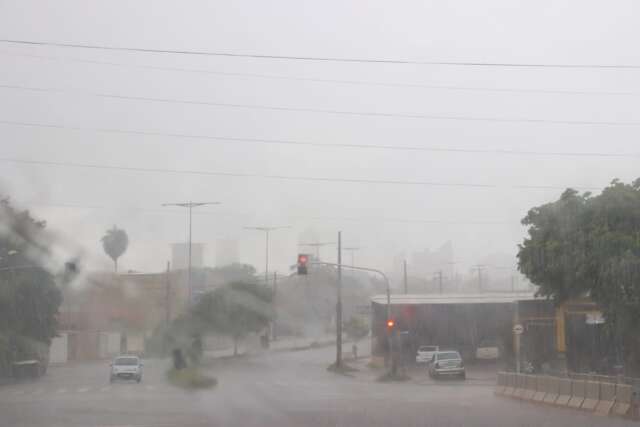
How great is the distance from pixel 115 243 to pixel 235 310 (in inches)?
243

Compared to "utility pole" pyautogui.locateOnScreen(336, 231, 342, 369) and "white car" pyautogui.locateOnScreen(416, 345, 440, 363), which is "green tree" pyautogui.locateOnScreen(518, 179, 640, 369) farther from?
"white car" pyautogui.locateOnScreen(416, 345, 440, 363)

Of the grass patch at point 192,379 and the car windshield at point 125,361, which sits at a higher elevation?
the car windshield at point 125,361

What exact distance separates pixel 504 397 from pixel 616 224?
329 inches

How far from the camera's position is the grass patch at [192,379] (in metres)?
35.9

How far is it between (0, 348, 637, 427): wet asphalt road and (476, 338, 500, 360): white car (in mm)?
16770

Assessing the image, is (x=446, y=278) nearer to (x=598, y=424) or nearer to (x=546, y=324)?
(x=546, y=324)

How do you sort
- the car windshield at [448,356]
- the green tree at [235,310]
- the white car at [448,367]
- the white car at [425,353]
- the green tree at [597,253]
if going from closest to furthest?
the green tree at [597,253]
the green tree at [235,310]
the white car at [448,367]
the car windshield at [448,356]
the white car at [425,353]

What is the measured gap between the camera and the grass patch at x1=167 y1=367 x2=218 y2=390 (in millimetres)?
35938

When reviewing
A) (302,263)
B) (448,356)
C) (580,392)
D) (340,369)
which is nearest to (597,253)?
(580,392)

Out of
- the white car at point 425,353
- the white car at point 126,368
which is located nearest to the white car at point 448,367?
the white car at point 425,353

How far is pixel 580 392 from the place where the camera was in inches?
1127

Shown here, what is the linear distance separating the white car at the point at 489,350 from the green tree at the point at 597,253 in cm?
2857

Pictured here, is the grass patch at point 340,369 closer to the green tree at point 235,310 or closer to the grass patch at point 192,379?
the green tree at point 235,310

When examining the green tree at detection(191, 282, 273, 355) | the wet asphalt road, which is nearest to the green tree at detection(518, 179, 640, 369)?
the wet asphalt road
